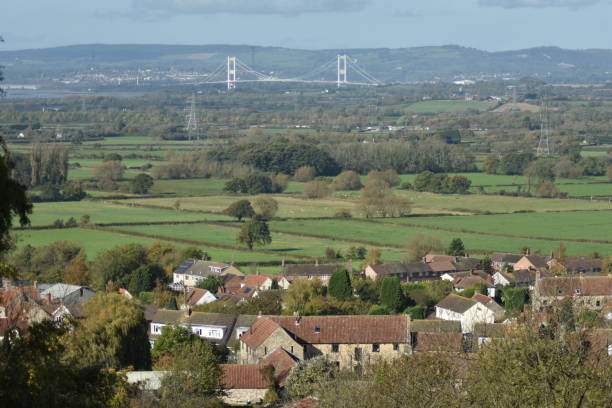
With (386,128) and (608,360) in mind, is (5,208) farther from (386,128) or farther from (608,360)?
(386,128)

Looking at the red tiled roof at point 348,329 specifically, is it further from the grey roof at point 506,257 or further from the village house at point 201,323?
the grey roof at point 506,257

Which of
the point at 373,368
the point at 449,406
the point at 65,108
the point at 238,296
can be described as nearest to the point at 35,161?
the point at 238,296

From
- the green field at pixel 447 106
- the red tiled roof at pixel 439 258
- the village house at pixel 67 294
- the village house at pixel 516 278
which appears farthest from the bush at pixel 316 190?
the green field at pixel 447 106

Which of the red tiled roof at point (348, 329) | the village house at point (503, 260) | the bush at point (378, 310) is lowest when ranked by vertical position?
the village house at point (503, 260)

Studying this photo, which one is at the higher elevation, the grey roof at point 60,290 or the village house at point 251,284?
the grey roof at point 60,290

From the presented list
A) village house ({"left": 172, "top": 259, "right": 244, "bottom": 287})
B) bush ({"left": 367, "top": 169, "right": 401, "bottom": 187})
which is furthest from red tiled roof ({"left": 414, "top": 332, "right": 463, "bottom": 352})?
bush ({"left": 367, "top": 169, "right": 401, "bottom": 187})

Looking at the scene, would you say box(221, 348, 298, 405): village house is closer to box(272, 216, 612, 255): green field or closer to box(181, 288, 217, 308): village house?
box(181, 288, 217, 308): village house
